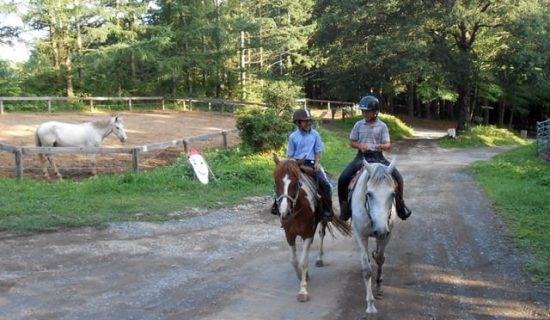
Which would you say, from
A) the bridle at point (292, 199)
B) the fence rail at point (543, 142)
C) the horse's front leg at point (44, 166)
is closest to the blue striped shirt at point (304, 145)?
the bridle at point (292, 199)

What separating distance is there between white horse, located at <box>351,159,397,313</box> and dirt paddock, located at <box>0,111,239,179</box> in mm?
10093

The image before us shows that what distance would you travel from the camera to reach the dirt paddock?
14.8m

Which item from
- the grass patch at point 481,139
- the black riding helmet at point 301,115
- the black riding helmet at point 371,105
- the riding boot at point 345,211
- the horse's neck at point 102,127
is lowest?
the grass patch at point 481,139

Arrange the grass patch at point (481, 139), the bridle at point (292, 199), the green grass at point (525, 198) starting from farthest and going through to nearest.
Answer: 1. the grass patch at point (481, 139)
2. the green grass at point (525, 198)
3. the bridle at point (292, 199)

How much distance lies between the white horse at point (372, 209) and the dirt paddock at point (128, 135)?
10093 millimetres

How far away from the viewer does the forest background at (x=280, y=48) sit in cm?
2617

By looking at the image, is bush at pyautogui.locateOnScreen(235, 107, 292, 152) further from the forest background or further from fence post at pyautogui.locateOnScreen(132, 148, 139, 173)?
the forest background

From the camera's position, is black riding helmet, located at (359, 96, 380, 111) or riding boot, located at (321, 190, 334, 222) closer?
black riding helmet, located at (359, 96, 380, 111)

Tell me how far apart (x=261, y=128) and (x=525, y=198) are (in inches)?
321

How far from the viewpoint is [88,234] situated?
8.72 meters

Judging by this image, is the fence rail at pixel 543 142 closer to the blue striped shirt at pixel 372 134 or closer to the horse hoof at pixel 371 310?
the blue striped shirt at pixel 372 134

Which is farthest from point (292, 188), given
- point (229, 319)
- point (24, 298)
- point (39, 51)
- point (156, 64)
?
point (39, 51)

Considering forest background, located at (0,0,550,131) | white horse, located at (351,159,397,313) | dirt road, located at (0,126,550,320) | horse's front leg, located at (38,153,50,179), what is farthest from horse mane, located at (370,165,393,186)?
forest background, located at (0,0,550,131)

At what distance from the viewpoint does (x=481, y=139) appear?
28.5 m
